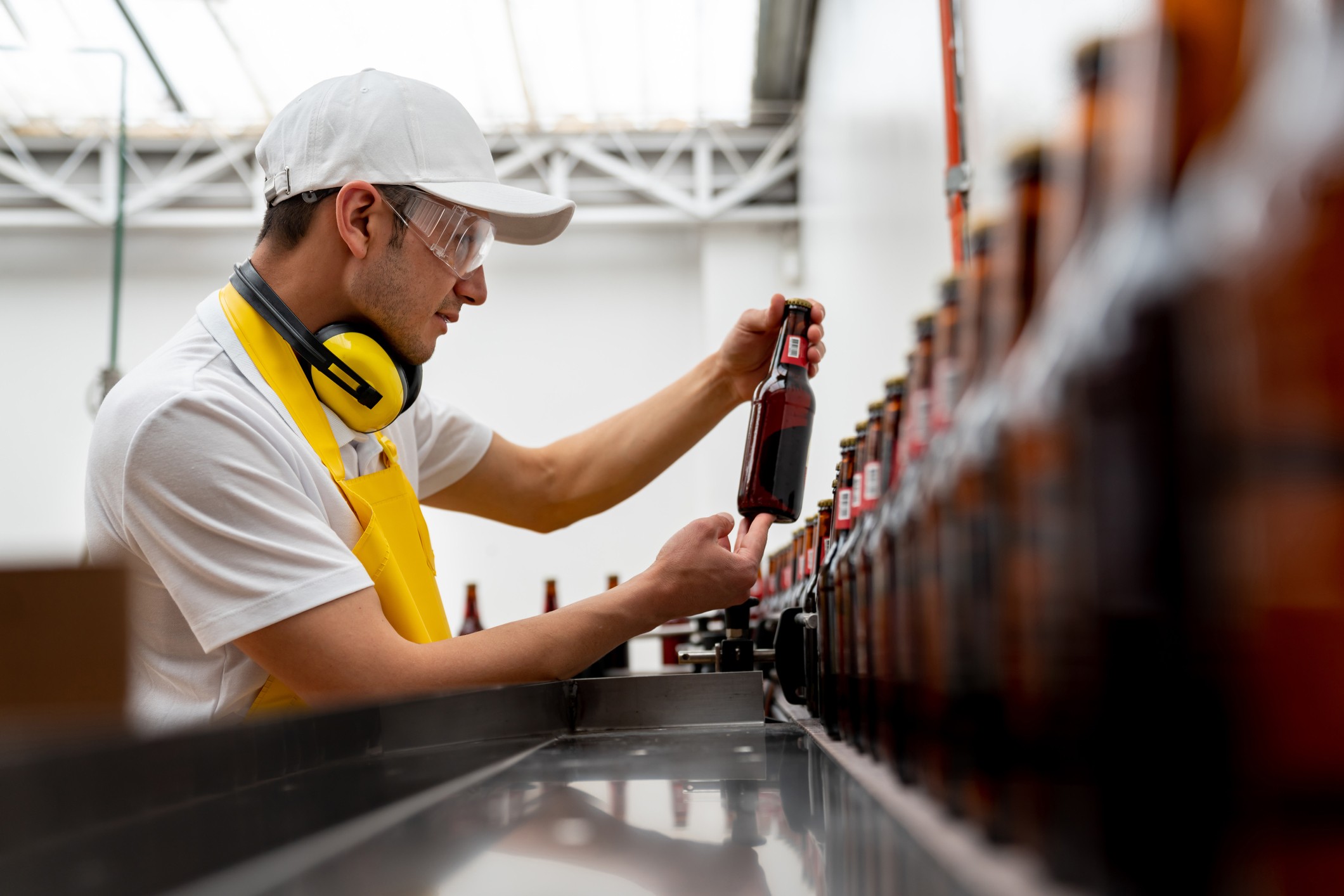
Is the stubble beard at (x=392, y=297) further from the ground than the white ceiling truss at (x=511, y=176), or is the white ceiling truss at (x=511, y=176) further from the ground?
the white ceiling truss at (x=511, y=176)

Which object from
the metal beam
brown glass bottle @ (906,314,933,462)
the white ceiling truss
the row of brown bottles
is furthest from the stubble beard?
the metal beam

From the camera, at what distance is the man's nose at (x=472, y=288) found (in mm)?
1602

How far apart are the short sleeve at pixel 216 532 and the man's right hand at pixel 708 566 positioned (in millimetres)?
365

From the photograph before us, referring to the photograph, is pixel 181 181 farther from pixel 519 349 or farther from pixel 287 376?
pixel 287 376

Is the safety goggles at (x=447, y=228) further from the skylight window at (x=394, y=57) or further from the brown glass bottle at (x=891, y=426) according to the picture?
the skylight window at (x=394, y=57)

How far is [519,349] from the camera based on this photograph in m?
6.88

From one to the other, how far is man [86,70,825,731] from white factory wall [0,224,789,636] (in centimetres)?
492

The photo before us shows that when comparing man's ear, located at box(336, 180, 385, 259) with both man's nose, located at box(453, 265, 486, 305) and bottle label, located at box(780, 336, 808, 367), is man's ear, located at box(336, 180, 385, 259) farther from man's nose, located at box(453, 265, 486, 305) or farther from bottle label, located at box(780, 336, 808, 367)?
bottle label, located at box(780, 336, 808, 367)

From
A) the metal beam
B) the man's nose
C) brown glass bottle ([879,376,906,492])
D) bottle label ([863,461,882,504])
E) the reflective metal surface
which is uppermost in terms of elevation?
the metal beam

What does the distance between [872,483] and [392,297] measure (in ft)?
2.99

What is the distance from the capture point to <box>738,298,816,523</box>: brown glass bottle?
125cm

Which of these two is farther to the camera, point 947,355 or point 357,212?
point 357,212

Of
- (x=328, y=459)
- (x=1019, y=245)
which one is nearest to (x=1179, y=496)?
(x=1019, y=245)

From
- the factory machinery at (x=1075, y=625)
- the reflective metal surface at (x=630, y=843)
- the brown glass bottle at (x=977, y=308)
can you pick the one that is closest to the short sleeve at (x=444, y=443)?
the reflective metal surface at (x=630, y=843)
